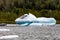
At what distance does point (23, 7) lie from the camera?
43844 mm

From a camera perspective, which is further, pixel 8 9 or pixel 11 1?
pixel 11 1

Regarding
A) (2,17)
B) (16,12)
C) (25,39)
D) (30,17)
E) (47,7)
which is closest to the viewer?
(25,39)

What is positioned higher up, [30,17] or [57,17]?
[30,17]

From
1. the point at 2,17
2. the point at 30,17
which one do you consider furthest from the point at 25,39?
the point at 2,17

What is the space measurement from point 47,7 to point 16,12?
557 centimetres

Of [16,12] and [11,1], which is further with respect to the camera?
[11,1]

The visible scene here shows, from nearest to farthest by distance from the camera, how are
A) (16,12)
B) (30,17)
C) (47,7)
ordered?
(30,17)
(16,12)
(47,7)

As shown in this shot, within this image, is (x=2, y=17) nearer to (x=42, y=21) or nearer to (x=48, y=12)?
(x=48, y=12)

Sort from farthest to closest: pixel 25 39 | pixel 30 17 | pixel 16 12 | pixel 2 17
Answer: pixel 16 12, pixel 2 17, pixel 30 17, pixel 25 39

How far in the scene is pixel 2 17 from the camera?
39.3 m

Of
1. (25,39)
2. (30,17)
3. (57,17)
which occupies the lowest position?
(57,17)

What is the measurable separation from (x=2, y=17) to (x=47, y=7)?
8744mm

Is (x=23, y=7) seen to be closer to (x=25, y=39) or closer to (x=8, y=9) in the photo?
(x=8, y=9)

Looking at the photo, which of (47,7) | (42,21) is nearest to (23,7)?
(47,7)
